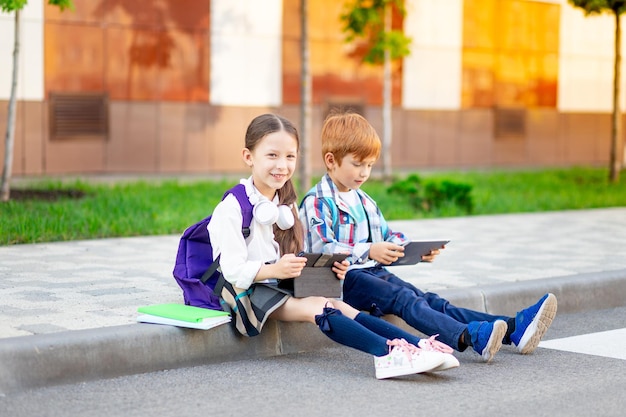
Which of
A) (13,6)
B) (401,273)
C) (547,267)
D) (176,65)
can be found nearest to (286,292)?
(401,273)

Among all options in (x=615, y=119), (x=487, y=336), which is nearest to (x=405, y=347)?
(x=487, y=336)

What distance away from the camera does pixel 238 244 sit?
524 cm

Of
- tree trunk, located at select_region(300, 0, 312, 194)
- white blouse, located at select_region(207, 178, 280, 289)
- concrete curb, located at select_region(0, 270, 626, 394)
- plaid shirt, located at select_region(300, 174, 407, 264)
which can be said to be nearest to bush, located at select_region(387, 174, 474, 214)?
tree trunk, located at select_region(300, 0, 312, 194)

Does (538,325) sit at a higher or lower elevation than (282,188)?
lower

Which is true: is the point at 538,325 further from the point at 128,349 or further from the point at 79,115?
the point at 79,115

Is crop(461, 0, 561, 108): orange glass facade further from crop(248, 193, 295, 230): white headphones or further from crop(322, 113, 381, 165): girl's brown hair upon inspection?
crop(248, 193, 295, 230): white headphones

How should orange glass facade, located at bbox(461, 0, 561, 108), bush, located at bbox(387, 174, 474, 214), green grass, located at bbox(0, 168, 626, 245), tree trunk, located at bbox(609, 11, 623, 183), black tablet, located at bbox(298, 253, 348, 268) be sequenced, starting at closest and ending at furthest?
black tablet, located at bbox(298, 253, 348, 268) → green grass, located at bbox(0, 168, 626, 245) → bush, located at bbox(387, 174, 474, 214) → tree trunk, located at bbox(609, 11, 623, 183) → orange glass facade, located at bbox(461, 0, 561, 108)

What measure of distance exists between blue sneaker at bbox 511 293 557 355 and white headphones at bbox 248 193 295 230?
4.15 ft

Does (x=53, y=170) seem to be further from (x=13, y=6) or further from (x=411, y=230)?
(x=411, y=230)

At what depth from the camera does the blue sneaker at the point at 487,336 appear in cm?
533

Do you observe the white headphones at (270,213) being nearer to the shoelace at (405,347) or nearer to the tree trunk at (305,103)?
the shoelace at (405,347)

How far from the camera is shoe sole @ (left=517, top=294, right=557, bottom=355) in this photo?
5.47 meters

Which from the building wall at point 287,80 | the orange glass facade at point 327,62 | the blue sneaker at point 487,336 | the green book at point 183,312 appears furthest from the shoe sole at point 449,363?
the orange glass facade at point 327,62

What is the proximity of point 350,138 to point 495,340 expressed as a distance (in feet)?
4.14
